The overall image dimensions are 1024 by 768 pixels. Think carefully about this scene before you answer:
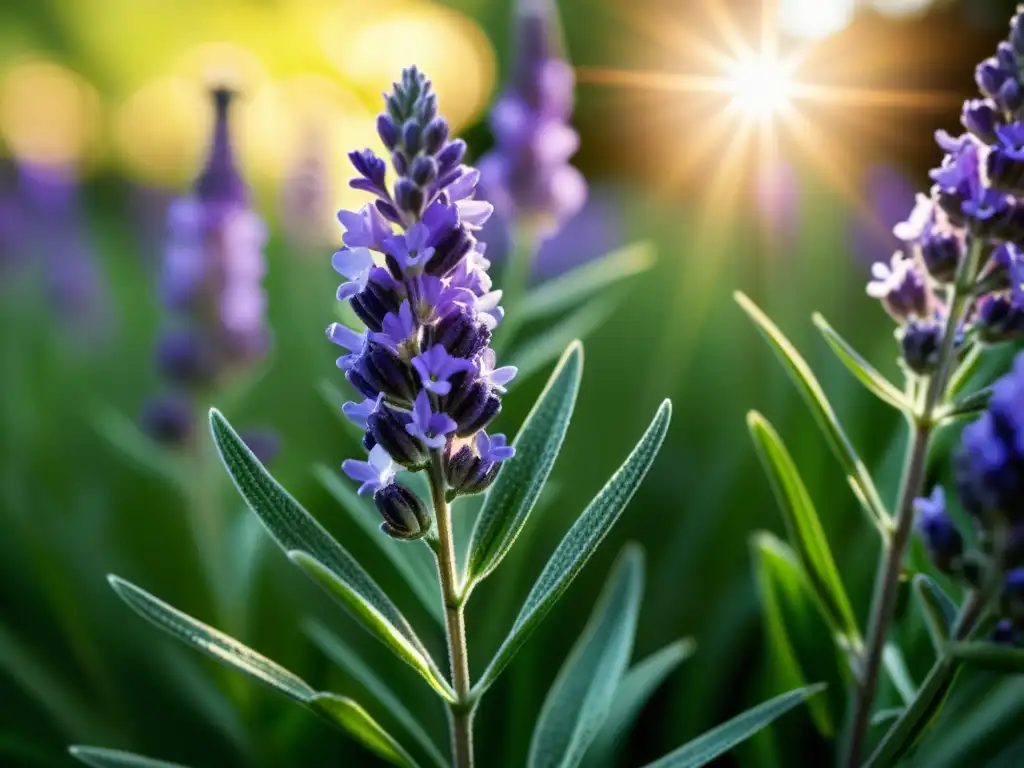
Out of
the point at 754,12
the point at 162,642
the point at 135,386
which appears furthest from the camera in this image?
the point at 754,12

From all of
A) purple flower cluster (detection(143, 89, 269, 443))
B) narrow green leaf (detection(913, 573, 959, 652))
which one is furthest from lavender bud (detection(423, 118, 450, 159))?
purple flower cluster (detection(143, 89, 269, 443))

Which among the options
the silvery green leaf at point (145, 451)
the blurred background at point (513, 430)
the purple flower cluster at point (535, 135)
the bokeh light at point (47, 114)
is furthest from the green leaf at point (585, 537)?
the bokeh light at point (47, 114)

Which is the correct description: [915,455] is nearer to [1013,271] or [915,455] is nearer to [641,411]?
[1013,271]

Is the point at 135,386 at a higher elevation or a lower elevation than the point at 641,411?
higher

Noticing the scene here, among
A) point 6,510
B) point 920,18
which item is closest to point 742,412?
point 6,510

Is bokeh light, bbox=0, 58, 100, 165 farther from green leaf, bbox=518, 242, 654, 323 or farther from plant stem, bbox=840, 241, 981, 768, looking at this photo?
plant stem, bbox=840, 241, 981, 768

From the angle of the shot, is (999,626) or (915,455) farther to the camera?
(915,455)

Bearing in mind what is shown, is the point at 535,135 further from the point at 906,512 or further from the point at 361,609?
the point at 361,609
